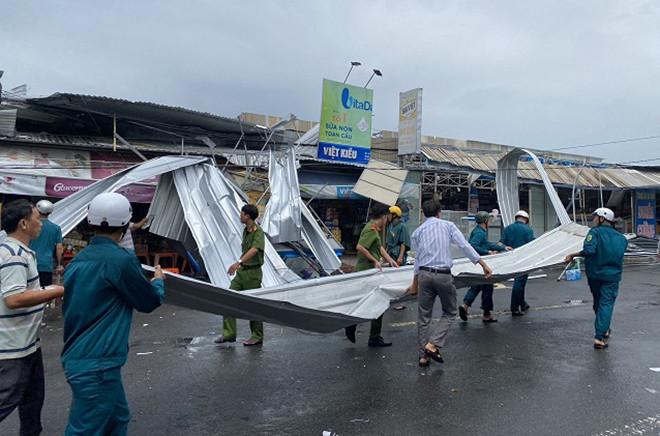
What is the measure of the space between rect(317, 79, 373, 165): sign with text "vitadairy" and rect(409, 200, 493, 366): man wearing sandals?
30.7 ft

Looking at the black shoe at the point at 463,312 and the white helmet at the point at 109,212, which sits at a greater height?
the white helmet at the point at 109,212

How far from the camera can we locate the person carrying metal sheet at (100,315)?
2668mm

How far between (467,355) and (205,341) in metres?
3.32

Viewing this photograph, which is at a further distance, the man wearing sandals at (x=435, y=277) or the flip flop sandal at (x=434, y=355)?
the man wearing sandals at (x=435, y=277)

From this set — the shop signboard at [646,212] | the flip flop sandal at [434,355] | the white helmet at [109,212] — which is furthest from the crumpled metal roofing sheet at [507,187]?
the shop signboard at [646,212]

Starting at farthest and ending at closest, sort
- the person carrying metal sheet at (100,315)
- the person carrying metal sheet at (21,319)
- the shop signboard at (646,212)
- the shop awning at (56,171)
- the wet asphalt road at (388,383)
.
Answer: the shop signboard at (646,212)
the shop awning at (56,171)
the wet asphalt road at (388,383)
the person carrying metal sheet at (21,319)
the person carrying metal sheet at (100,315)

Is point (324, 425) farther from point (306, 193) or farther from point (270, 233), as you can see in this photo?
point (306, 193)

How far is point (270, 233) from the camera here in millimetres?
10625

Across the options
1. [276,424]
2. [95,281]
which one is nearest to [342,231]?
[276,424]

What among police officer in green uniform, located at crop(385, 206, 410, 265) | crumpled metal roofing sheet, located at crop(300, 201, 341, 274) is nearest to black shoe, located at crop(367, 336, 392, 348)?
police officer in green uniform, located at crop(385, 206, 410, 265)

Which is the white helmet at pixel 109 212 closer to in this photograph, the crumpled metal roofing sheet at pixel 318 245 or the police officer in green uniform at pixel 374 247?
the police officer in green uniform at pixel 374 247

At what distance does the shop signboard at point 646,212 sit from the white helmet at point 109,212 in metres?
20.9

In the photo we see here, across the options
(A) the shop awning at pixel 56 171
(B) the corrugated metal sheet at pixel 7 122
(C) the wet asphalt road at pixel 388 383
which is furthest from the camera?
(B) the corrugated metal sheet at pixel 7 122

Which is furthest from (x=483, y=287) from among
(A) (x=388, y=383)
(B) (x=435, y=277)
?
(A) (x=388, y=383)
